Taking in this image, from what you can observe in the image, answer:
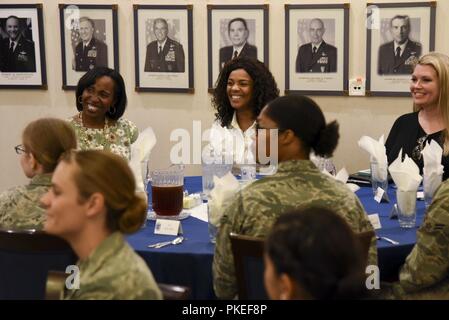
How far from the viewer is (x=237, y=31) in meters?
4.79

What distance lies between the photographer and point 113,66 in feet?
16.4

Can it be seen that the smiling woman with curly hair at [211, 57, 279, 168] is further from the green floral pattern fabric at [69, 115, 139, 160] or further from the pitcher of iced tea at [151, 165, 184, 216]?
the pitcher of iced tea at [151, 165, 184, 216]

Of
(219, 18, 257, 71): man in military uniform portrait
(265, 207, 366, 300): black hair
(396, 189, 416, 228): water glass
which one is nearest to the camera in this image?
(265, 207, 366, 300): black hair

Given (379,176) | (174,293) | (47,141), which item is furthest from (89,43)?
(174,293)

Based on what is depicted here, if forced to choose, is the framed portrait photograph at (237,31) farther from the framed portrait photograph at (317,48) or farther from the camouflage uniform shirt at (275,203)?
the camouflage uniform shirt at (275,203)

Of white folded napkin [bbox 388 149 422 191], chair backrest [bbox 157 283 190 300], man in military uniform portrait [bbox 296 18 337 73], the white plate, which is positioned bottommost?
the white plate

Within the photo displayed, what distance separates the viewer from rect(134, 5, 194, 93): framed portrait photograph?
486 cm

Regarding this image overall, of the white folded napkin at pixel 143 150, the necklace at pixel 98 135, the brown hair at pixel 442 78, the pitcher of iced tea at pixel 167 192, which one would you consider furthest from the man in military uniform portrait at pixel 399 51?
the pitcher of iced tea at pixel 167 192

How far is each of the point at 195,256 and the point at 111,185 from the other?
787 mm

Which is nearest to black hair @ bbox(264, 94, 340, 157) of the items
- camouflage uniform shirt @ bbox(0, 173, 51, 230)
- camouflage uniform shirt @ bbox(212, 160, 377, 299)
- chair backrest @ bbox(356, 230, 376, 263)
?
camouflage uniform shirt @ bbox(212, 160, 377, 299)

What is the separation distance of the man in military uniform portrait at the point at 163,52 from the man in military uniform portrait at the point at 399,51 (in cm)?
143

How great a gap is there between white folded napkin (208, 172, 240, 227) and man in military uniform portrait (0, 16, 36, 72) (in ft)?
10.1

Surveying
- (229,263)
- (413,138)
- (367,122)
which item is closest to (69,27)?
(367,122)

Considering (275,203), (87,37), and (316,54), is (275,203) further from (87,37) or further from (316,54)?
(87,37)
